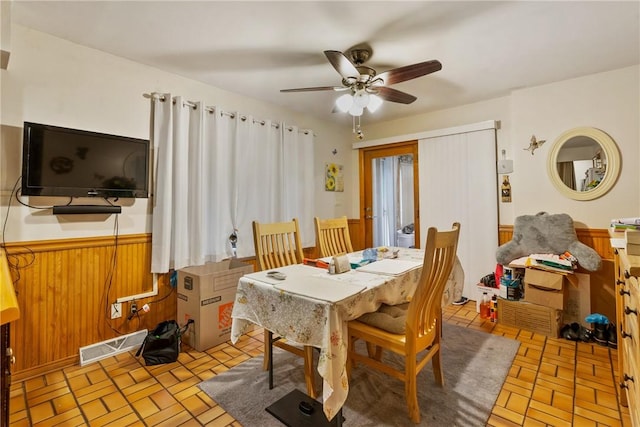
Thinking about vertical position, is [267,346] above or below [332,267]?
below

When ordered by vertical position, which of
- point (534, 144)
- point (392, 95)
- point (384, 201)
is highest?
point (392, 95)

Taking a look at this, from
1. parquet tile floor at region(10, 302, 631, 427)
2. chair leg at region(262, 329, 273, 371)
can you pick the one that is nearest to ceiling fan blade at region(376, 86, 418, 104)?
chair leg at region(262, 329, 273, 371)

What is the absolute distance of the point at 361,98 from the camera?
7.40 ft

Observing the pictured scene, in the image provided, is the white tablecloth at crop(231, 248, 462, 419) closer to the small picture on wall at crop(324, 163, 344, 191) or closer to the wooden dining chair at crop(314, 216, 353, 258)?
the wooden dining chair at crop(314, 216, 353, 258)

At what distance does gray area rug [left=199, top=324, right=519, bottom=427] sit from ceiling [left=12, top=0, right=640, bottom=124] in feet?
7.57

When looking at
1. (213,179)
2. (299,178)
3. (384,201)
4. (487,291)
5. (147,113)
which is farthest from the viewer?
(384,201)

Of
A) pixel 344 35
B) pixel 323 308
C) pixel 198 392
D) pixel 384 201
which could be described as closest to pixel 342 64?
pixel 344 35

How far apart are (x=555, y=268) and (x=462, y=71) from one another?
1872 millimetres

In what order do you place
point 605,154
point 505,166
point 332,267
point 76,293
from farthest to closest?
point 505,166 < point 605,154 < point 76,293 < point 332,267

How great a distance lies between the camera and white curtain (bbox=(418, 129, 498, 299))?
3.32m

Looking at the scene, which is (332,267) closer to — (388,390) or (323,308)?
(323,308)

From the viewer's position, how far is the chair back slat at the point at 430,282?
1423 millimetres

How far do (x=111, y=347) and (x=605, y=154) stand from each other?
4.47 m

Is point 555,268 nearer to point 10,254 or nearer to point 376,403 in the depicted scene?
point 376,403
